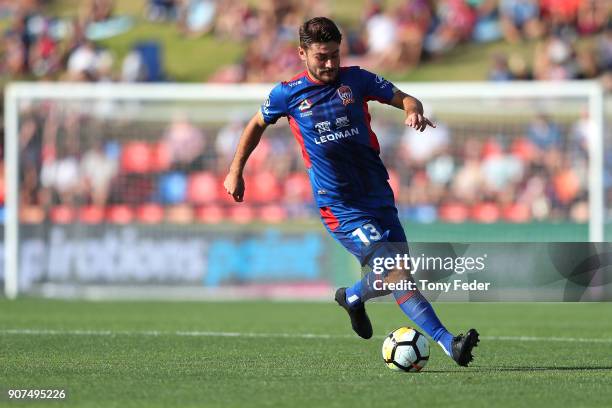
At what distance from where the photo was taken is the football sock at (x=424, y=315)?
7.82m

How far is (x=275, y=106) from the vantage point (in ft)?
27.3

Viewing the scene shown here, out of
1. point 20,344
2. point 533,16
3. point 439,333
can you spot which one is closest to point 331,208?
point 439,333

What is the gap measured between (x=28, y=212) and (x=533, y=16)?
12225mm

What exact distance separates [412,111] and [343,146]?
0.65m

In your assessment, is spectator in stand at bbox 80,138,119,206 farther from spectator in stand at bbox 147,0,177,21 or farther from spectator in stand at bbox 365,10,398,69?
spectator in stand at bbox 147,0,177,21

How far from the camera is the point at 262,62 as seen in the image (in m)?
24.3

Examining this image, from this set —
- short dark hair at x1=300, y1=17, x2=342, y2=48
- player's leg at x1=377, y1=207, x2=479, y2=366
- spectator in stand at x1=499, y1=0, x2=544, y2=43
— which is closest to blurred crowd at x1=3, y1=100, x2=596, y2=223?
spectator in stand at x1=499, y1=0, x2=544, y2=43

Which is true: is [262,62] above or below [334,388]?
above

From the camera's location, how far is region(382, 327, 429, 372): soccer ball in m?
7.92

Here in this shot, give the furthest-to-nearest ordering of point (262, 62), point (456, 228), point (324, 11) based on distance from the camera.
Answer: point (324, 11) < point (262, 62) < point (456, 228)

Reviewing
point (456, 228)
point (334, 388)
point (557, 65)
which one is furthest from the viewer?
point (557, 65)

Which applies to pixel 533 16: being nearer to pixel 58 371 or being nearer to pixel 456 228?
pixel 456 228

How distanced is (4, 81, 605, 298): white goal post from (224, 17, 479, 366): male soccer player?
8.32m

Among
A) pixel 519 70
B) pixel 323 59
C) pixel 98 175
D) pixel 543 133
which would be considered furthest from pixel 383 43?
pixel 323 59
